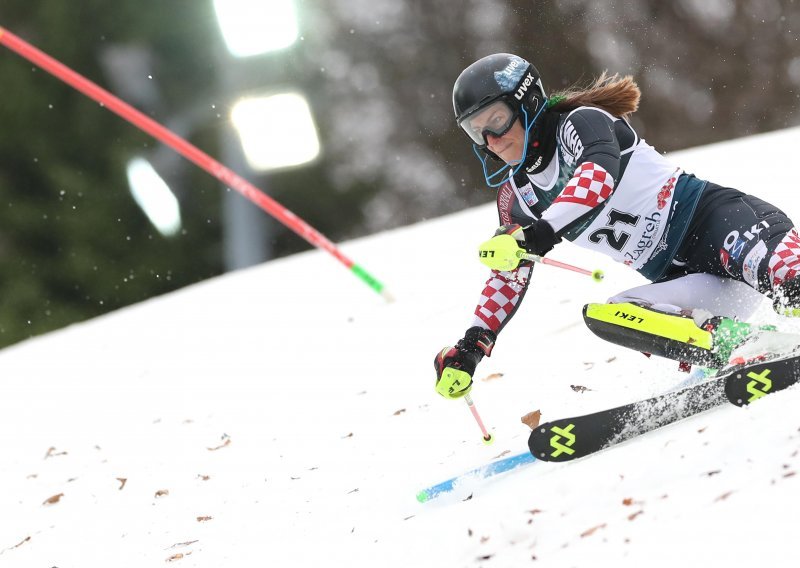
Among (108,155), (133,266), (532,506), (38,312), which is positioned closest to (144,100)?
(108,155)

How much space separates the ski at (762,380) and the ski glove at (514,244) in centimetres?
71

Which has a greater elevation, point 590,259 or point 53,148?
point 53,148

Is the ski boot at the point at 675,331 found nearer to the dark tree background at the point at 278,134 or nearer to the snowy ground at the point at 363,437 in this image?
the snowy ground at the point at 363,437

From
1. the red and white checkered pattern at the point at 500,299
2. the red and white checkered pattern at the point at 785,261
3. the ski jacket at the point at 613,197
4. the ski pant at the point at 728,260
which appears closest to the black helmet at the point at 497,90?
the ski jacket at the point at 613,197

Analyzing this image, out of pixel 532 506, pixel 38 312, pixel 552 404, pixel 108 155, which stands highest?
pixel 108 155

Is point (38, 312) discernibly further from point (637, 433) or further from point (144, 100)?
point (637, 433)

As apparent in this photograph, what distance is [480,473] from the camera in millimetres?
3051

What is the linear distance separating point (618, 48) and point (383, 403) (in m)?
10.2

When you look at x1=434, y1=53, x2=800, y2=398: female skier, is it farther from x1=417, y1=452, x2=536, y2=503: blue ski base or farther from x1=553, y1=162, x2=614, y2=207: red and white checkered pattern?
x1=417, y1=452, x2=536, y2=503: blue ski base

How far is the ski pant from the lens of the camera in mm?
2885

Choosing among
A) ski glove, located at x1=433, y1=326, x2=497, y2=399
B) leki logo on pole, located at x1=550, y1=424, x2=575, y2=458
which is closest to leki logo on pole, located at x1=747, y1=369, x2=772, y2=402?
leki logo on pole, located at x1=550, y1=424, x2=575, y2=458

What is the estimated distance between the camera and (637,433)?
2.83 metres

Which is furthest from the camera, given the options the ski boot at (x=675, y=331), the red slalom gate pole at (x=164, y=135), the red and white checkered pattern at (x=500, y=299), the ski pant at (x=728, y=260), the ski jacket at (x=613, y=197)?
the red slalom gate pole at (x=164, y=135)

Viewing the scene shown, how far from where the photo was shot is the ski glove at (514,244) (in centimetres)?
280
